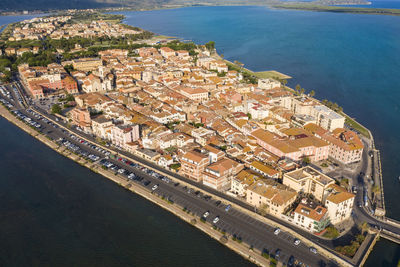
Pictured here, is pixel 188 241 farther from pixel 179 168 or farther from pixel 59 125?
pixel 59 125

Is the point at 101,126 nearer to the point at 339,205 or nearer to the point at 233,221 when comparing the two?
the point at 233,221

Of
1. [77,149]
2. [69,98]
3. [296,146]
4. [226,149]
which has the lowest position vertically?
[77,149]

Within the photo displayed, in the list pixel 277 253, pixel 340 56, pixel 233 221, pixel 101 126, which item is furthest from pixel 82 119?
pixel 340 56

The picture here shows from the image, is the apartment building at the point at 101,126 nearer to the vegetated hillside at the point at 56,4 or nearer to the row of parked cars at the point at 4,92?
the row of parked cars at the point at 4,92

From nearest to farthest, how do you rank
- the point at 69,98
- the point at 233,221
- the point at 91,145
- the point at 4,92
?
the point at 233,221, the point at 91,145, the point at 69,98, the point at 4,92

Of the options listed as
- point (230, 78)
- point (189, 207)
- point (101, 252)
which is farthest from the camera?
point (230, 78)

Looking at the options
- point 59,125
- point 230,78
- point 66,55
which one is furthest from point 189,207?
point 66,55

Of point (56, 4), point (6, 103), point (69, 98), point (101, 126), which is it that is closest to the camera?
point (101, 126)

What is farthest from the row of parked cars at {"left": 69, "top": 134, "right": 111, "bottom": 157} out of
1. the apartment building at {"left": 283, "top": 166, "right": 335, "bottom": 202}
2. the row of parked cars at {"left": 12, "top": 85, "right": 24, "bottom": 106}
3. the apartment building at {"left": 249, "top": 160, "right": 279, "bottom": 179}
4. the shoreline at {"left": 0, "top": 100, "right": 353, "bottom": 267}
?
the apartment building at {"left": 283, "top": 166, "right": 335, "bottom": 202}
